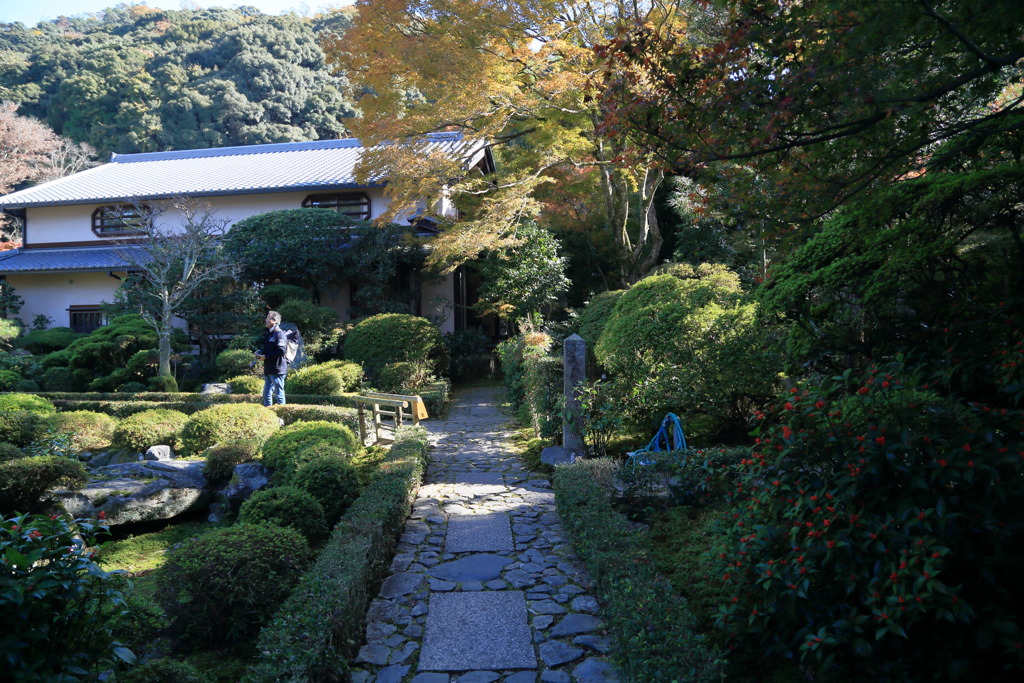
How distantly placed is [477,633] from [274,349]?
7.23 meters

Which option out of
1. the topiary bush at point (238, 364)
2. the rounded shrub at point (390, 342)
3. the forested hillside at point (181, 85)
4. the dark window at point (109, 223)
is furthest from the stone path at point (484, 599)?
the forested hillside at point (181, 85)

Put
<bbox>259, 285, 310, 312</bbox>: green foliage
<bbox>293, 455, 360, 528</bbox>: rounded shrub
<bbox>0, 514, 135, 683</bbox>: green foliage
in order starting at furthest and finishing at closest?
<bbox>259, 285, 310, 312</bbox>: green foliage, <bbox>293, 455, 360, 528</bbox>: rounded shrub, <bbox>0, 514, 135, 683</bbox>: green foliage

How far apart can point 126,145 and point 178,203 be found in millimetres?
16571

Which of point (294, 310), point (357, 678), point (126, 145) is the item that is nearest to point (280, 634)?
point (357, 678)

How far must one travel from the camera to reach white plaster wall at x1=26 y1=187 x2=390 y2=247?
67.1 feet

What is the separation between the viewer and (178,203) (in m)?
17.4

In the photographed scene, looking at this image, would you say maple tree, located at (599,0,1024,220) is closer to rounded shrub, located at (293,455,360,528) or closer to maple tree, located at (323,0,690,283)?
rounded shrub, located at (293,455,360,528)

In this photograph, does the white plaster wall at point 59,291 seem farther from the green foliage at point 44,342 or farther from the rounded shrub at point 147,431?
the rounded shrub at point 147,431

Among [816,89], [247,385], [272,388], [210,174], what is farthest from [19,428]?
[210,174]

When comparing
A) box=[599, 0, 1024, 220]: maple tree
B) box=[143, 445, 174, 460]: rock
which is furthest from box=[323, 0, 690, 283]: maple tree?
box=[143, 445, 174, 460]: rock

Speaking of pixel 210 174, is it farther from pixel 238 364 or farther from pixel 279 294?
pixel 238 364

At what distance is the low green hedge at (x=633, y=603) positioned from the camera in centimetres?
306

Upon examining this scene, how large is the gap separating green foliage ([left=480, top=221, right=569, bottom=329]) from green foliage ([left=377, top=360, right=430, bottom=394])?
10.7 feet

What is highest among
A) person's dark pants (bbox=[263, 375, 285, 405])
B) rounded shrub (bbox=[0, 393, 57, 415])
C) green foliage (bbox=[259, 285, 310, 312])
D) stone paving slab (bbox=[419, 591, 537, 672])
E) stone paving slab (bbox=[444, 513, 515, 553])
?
green foliage (bbox=[259, 285, 310, 312])
